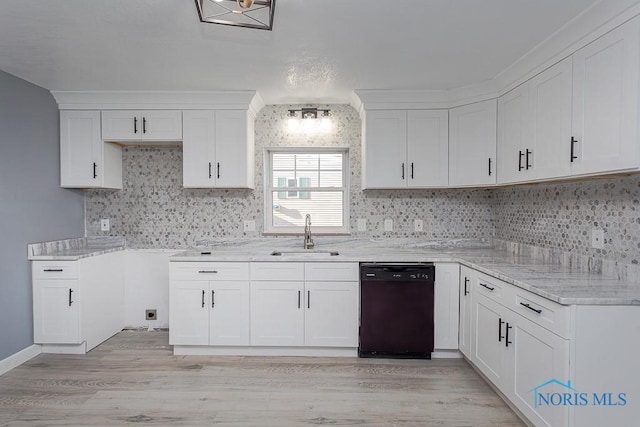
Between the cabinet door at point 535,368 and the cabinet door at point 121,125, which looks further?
the cabinet door at point 121,125

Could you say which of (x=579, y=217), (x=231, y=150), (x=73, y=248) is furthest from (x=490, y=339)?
(x=73, y=248)

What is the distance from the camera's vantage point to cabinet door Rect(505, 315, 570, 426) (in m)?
1.73

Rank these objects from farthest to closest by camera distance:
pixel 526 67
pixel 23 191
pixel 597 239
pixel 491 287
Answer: pixel 23 191
pixel 526 67
pixel 491 287
pixel 597 239

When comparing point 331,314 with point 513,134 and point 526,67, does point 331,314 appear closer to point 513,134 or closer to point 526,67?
point 513,134

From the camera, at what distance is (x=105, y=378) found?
271cm

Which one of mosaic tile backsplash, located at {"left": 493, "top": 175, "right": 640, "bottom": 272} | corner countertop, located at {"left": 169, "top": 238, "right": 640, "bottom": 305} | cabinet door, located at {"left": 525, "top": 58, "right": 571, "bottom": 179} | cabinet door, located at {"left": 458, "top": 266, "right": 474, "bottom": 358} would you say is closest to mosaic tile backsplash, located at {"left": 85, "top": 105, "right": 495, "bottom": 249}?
corner countertop, located at {"left": 169, "top": 238, "right": 640, "bottom": 305}

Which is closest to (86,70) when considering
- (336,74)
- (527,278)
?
(336,74)

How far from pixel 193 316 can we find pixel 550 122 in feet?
10.2

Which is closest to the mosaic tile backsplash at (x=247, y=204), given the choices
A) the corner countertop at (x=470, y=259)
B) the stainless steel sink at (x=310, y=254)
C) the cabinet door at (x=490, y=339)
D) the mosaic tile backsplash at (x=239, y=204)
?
the mosaic tile backsplash at (x=239, y=204)

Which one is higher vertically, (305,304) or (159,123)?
(159,123)

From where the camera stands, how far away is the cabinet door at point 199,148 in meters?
3.35

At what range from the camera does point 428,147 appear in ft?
10.9

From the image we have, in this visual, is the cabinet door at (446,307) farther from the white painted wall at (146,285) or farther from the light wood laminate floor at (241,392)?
the white painted wall at (146,285)

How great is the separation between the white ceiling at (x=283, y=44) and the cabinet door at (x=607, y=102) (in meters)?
0.26
